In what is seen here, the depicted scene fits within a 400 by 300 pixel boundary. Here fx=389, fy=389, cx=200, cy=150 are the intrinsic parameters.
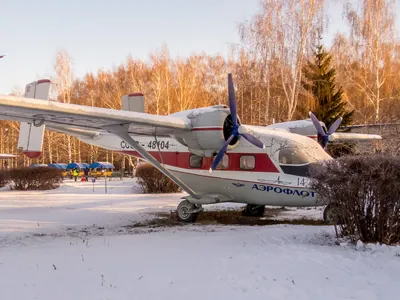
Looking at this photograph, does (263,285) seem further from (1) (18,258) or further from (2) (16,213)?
(2) (16,213)

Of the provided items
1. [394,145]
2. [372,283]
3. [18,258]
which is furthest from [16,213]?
[394,145]

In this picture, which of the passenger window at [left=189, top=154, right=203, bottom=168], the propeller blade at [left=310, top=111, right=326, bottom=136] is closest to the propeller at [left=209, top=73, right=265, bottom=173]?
the passenger window at [left=189, top=154, right=203, bottom=168]

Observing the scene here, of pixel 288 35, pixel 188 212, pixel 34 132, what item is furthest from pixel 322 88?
pixel 34 132

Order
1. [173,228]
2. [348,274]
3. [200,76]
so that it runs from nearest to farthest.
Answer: [348,274] < [173,228] < [200,76]

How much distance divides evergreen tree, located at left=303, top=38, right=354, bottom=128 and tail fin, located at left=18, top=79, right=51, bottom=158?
18345 millimetres

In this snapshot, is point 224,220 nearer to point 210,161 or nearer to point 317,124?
point 210,161

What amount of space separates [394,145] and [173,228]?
11.1 meters

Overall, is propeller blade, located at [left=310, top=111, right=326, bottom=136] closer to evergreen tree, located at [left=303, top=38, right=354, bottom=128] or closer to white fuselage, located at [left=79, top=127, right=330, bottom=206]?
white fuselage, located at [left=79, top=127, right=330, bottom=206]

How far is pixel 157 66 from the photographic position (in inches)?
1384

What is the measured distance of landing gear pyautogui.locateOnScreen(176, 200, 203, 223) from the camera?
424 inches

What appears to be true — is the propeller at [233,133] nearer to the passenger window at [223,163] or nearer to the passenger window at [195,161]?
the passenger window at [223,163]

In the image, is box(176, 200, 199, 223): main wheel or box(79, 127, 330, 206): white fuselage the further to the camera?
box(176, 200, 199, 223): main wheel

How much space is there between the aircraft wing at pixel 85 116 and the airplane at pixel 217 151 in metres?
0.03

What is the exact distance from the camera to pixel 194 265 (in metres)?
5.47
